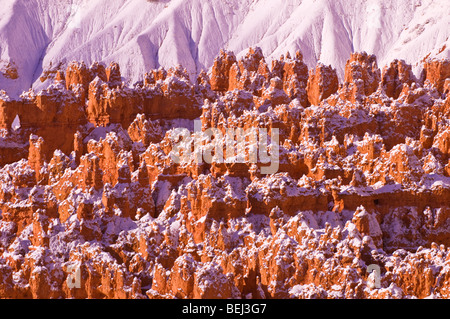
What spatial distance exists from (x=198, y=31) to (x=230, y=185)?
72137 millimetres

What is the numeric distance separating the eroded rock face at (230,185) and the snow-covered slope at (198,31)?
32.3 m

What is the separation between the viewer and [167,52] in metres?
128

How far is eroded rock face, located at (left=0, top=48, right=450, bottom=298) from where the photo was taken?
175 feet

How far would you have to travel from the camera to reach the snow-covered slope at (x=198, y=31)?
124 meters

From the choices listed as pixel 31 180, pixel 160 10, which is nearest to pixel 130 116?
pixel 31 180

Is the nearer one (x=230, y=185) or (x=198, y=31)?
(x=230, y=185)

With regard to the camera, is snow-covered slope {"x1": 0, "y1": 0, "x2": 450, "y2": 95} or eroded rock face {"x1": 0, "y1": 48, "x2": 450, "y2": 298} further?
snow-covered slope {"x1": 0, "y1": 0, "x2": 450, "y2": 95}

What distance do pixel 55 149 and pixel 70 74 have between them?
900 centimetres

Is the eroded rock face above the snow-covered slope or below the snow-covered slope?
below

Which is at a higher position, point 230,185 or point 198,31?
point 198,31

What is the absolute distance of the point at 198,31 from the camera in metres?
136

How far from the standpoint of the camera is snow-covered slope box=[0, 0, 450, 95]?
4872 inches

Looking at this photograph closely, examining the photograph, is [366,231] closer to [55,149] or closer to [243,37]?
[55,149]

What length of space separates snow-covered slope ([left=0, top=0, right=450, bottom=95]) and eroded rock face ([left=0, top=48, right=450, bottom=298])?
32.3m
